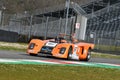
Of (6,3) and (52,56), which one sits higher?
(6,3)

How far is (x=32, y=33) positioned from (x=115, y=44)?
350 inches

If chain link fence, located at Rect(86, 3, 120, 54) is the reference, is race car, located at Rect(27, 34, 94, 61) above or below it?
below

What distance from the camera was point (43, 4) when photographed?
103375 millimetres

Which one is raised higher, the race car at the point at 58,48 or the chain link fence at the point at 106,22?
the chain link fence at the point at 106,22

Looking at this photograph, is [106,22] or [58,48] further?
[106,22]

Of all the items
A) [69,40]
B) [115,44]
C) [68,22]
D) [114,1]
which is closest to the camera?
[69,40]

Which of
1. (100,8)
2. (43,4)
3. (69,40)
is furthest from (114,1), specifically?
(69,40)

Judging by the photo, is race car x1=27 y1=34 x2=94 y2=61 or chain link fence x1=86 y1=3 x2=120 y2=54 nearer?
race car x1=27 y1=34 x2=94 y2=61

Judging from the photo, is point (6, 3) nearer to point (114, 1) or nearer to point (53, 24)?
point (114, 1)

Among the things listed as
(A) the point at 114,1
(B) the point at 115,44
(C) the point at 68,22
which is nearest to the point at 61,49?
(B) the point at 115,44

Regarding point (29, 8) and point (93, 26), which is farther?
point (29, 8)

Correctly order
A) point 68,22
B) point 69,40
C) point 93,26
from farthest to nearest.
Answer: point 93,26 → point 68,22 → point 69,40

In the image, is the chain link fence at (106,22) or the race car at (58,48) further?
the chain link fence at (106,22)

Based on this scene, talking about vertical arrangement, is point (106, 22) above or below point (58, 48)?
above
